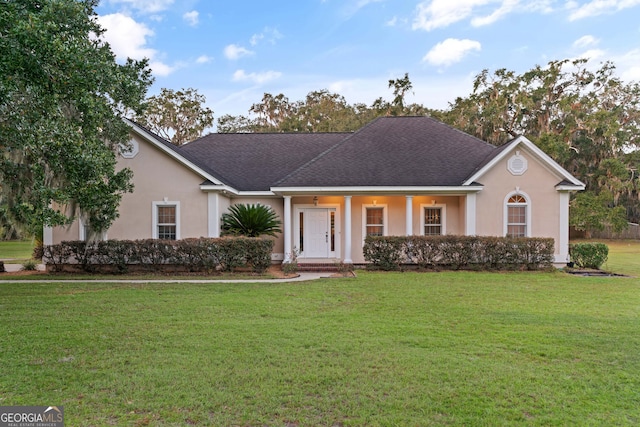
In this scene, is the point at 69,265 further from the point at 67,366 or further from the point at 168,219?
the point at 67,366

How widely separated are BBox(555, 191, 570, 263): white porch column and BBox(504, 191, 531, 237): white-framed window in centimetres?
115

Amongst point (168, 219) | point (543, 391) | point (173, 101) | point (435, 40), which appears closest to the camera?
point (543, 391)

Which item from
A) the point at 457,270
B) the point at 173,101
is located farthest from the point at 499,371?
the point at 173,101

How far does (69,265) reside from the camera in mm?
13109

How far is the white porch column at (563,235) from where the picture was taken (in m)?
14.1

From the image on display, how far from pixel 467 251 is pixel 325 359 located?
9.43 m

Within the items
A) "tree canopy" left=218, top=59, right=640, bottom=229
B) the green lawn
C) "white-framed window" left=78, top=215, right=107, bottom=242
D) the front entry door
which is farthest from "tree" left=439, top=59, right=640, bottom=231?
the green lawn

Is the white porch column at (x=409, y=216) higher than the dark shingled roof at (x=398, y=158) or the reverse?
the reverse

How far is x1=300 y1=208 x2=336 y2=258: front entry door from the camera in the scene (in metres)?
15.5

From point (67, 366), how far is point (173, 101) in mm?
35458

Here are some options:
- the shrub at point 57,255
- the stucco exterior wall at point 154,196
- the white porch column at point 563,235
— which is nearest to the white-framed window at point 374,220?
the stucco exterior wall at point 154,196

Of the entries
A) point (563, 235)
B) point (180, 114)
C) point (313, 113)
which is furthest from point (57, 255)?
point (313, 113)

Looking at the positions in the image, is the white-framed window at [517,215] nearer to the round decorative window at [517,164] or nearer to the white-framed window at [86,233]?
the round decorative window at [517,164]

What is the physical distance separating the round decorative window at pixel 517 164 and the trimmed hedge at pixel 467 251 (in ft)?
8.49
